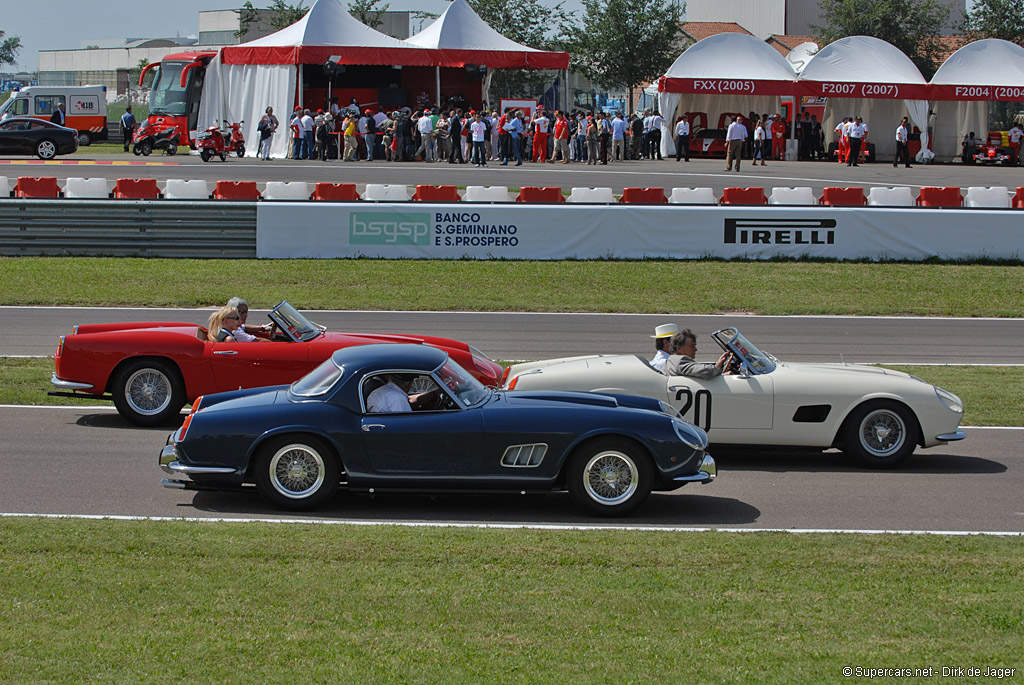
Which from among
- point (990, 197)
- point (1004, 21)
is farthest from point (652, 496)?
point (1004, 21)

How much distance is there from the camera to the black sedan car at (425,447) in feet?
25.4

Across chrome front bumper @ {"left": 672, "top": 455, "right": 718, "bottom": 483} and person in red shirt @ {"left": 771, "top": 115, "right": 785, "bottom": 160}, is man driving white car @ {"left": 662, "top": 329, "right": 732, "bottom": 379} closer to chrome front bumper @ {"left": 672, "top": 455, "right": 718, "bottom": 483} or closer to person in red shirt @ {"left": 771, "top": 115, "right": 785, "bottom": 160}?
chrome front bumper @ {"left": 672, "top": 455, "right": 718, "bottom": 483}

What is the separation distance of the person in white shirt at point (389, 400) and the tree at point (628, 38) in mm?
53077

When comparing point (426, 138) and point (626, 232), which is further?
point (426, 138)

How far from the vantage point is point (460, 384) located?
8.01 m

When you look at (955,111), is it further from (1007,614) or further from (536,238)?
(1007,614)

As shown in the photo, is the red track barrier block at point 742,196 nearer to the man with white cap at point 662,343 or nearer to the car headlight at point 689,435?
the man with white cap at point 662,343

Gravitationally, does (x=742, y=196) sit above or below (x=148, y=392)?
above

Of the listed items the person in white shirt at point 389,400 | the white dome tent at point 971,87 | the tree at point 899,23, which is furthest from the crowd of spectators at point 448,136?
the tree at point 899,23

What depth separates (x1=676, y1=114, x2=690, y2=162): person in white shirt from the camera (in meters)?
39.0

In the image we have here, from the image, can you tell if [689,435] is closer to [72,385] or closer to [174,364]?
[174,364]

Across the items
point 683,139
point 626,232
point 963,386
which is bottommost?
point 963,386

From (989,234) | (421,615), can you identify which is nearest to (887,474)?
(421,615)

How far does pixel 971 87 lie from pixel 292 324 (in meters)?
37.0
